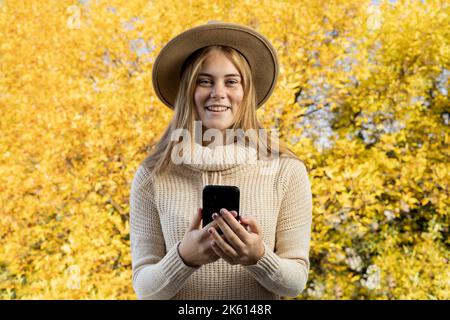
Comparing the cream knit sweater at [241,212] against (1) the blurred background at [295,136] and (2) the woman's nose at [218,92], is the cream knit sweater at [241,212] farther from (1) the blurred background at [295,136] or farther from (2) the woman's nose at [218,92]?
(1) the blurred background at [295,136]

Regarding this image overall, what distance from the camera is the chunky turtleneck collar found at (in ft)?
5.57

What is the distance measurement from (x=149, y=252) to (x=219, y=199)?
1.26 ft

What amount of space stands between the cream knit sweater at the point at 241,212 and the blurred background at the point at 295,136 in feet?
9.75

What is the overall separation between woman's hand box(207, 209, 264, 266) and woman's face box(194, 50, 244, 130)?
0.42 metres

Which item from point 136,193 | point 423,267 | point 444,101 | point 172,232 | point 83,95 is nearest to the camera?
point 172,232

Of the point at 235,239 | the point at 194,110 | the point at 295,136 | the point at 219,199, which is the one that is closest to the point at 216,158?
the point at 194,110

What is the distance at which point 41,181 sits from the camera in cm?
536

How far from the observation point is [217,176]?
5.61ft

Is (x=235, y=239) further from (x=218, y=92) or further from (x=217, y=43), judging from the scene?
(x=217, y=43)

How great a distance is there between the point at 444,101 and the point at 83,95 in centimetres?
375

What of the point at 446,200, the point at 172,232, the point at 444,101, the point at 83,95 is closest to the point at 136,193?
the point at 172,232

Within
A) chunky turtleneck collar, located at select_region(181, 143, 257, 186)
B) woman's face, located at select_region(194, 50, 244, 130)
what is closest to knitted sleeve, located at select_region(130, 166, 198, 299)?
chunky turtleneck collar, located at select_region(181, 143, 257, 186)

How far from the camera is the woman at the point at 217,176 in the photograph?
1.61 m
